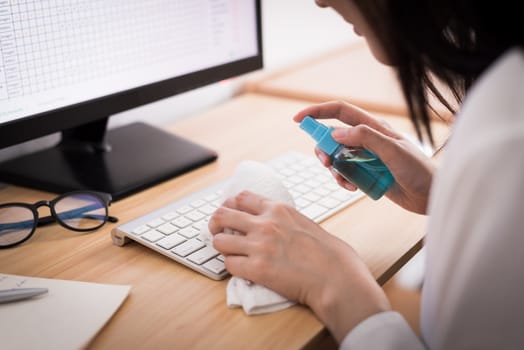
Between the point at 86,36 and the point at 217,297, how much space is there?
395 mm

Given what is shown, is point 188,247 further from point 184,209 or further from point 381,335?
point 381,335

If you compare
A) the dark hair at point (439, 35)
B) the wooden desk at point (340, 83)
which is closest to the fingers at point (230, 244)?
the dark hair at point (439, 35)

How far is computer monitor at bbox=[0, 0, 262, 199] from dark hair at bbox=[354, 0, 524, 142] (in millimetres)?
379

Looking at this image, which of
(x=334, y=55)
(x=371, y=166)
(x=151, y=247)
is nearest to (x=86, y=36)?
(x=151, y=247)

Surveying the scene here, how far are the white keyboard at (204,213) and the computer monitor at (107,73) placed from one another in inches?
4.4

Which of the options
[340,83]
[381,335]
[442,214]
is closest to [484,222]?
[442,214]

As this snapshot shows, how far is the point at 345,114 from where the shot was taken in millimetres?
811

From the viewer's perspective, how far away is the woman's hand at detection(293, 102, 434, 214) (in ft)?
2.24

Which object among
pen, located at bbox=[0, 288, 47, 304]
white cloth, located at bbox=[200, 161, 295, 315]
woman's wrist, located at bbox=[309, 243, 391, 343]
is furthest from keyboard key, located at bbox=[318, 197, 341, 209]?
pen, located at bbox=[0, 288, 47, 304]

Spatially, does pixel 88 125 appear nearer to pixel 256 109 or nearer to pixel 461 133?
pixel 256 109

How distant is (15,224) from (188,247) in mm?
228

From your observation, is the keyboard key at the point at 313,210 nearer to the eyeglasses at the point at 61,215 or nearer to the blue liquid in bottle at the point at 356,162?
the blue liquid in bottle at the point at 356,162

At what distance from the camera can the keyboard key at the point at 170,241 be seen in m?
0.66

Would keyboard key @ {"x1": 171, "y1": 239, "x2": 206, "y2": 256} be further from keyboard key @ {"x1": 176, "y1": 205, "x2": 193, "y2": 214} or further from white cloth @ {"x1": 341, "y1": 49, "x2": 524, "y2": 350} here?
white cloth @ {"x1": 341, "y1": 49, "x2": 524, "y2": 350}
